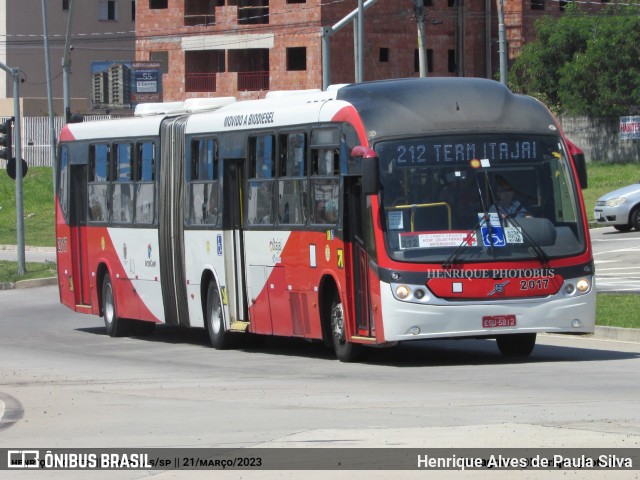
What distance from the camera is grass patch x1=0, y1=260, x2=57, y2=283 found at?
4000 centimetres

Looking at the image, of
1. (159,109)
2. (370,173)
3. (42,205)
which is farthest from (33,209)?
(370,173)

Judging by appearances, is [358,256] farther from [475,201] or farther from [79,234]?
[79,234]

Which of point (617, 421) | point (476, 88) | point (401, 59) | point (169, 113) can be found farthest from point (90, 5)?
point (617, 421)

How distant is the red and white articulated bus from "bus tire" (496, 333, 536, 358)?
0.09 feet

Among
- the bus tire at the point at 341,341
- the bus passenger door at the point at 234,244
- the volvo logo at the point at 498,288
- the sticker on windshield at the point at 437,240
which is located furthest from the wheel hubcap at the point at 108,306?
the volvo logo at the point at 498,288

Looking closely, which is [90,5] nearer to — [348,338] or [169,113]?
[169,113]

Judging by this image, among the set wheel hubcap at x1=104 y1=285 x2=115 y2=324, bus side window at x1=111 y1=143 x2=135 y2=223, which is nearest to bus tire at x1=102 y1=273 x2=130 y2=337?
wheel hubcap at x1=104 y1=285 x2=115 y2=324

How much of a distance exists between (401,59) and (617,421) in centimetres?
6282

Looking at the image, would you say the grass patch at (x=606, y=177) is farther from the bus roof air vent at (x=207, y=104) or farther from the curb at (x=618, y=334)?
the curb at (x=618, y=334)

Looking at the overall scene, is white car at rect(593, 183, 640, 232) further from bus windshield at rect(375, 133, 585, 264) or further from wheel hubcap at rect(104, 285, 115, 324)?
bus windshield at rect(375, 133, 585, 264)

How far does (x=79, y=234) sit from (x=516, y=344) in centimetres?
1022

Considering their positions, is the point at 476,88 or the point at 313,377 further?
the point at 476,88

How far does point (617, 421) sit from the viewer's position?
39.5 feet

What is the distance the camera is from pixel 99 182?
26141 millimetres
